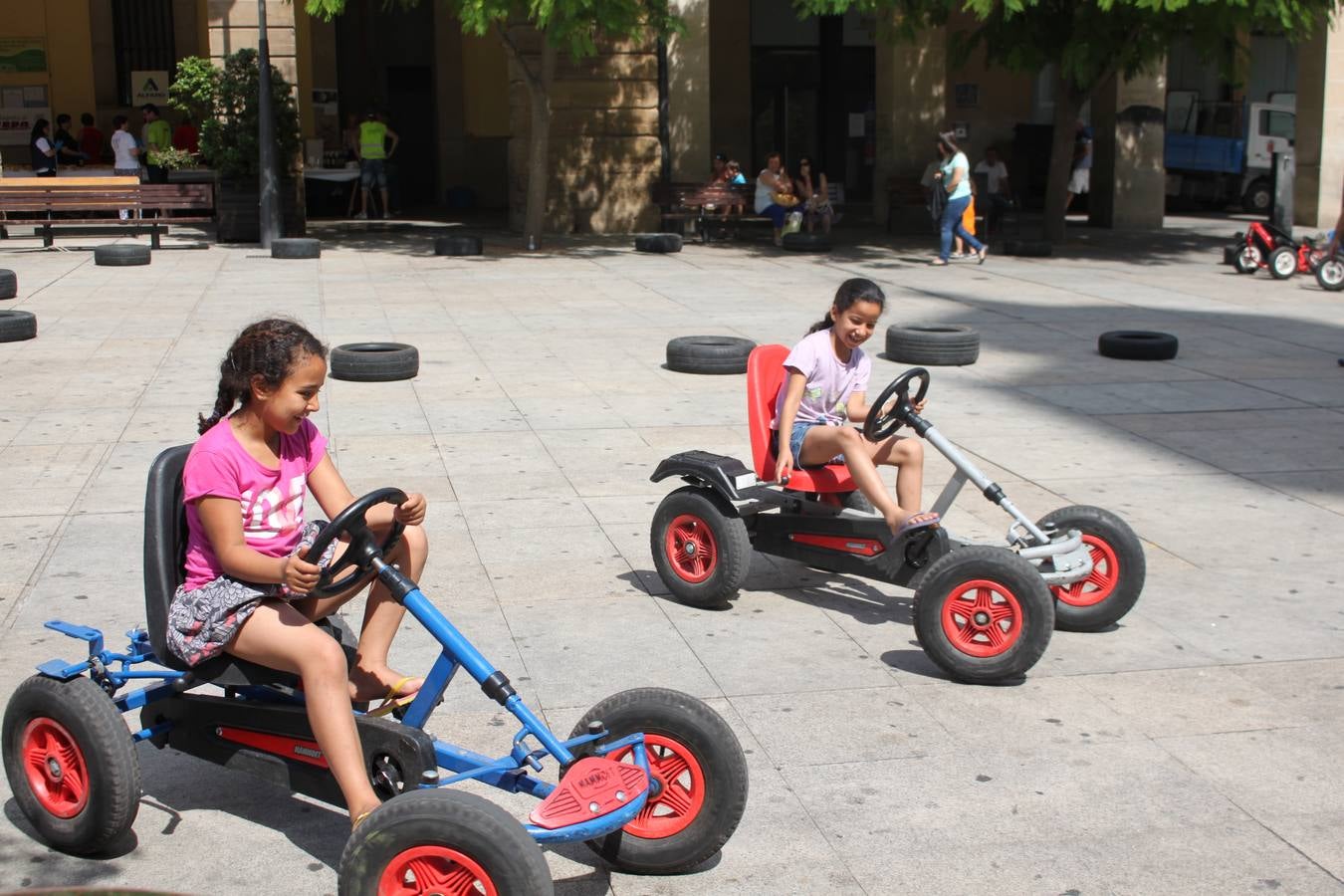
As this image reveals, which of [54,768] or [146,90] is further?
[146,90]

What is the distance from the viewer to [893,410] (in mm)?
6047

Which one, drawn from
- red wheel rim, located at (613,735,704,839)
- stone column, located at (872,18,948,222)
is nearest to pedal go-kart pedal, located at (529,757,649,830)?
red wheel rim, located at (613,735,704,839)

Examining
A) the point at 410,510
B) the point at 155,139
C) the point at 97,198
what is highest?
the point at 155,139

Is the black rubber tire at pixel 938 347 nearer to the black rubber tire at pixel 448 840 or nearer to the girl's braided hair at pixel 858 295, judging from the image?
the girl's braided hair at pixel 858 295

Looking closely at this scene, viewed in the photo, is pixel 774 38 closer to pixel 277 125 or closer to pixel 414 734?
pixel 277 125

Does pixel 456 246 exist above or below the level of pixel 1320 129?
below

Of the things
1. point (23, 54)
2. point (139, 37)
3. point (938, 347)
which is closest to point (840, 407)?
point (938, 347)

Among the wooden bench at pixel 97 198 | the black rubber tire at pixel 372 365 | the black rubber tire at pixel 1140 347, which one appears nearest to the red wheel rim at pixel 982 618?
the black rubber tire at pixel 372 365

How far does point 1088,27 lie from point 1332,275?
4645mm

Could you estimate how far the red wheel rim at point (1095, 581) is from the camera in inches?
228

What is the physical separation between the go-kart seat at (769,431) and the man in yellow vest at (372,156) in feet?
66.4

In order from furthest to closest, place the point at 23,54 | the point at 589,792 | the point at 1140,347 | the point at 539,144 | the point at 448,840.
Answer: the point at 23,54 → the point at 539,144 → the point at 1140,347 → the point at 589,792 → the point at 448,840

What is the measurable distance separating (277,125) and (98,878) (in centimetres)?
1869

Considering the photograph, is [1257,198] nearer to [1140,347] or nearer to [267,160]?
[267,160]
